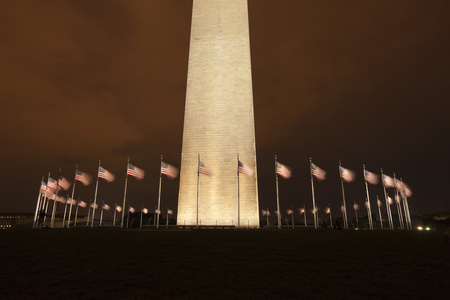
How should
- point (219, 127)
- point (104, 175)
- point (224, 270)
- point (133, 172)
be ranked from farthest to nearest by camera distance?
point (219, 127)
point (104, 175)
point (133, 172)
point (224, 270)

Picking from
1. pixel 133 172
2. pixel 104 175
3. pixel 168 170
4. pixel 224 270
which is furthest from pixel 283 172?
pixel 224 270

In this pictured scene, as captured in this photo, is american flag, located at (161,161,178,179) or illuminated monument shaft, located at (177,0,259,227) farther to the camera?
illuminated monument shaft, located at (177,0,259,227)

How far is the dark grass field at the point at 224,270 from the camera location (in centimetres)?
668

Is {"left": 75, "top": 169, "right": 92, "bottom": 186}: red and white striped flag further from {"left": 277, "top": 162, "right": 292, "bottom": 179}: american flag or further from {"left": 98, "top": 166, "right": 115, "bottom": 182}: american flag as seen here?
{"left": 277, "top": 162, "right": 292, "bottom": 179}: american flag

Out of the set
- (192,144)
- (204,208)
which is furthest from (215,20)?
(204,208)

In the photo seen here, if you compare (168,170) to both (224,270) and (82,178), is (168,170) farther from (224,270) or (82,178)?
(224,270)

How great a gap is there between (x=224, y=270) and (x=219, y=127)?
24.9 meters

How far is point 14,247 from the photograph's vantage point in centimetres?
1128

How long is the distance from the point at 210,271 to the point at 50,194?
29.7 meters

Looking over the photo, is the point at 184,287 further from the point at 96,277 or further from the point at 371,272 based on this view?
the point at 371,272

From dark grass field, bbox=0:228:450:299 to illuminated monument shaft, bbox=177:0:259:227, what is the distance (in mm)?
17805

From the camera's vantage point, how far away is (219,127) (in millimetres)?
32688

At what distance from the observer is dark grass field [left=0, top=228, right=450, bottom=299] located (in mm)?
6680

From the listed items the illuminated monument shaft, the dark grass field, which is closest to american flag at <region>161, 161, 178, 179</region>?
the illuminated monument shaft
